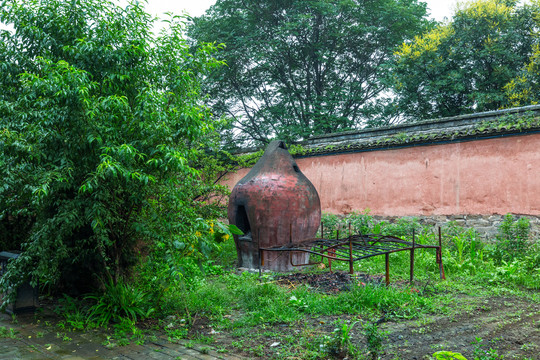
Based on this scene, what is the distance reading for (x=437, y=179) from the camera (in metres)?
10.2

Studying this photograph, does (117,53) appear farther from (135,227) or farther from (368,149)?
(368,149)

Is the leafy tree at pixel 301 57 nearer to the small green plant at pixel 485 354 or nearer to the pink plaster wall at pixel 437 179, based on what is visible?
the pink plaster wall at pixel 437 179

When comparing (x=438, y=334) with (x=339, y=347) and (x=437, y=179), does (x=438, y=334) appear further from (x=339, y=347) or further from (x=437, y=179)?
(x=437, y=179)

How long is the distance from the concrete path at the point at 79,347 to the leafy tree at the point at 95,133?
2.20 ft

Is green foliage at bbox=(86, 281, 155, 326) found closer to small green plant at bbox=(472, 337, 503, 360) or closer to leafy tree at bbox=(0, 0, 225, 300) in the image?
leafy tree at bbox=(0, 0, 225, 300)

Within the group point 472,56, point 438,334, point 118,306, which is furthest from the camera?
point 472,56

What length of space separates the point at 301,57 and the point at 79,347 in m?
17.6

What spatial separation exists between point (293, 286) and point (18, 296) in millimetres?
3876

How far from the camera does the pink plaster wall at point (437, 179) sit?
29.4ft

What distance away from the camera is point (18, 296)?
540 cm

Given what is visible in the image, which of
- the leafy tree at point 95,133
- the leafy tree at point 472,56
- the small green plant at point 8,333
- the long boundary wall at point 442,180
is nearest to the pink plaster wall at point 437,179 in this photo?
the long boundary wall at point 442,180

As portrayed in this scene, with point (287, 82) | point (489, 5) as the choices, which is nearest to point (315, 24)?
point (287, 82)

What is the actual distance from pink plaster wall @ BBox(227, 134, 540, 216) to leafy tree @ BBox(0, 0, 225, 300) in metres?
6.67

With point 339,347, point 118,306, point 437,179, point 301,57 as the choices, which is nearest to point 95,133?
point 118,306
